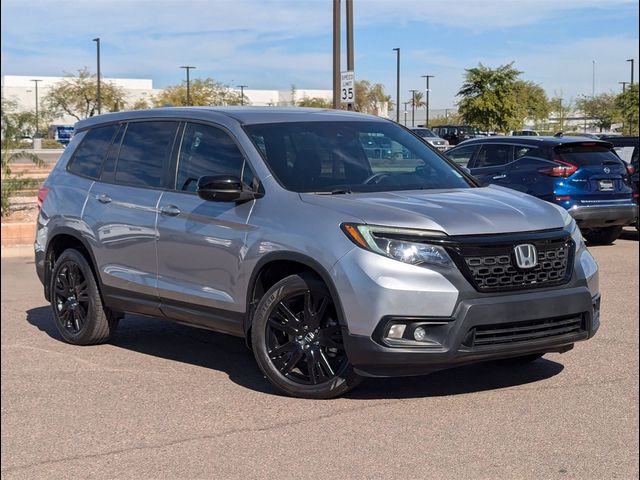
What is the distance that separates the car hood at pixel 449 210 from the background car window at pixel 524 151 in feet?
26.2

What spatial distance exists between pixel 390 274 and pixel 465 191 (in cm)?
133

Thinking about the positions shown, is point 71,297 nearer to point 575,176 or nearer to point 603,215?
point 575,176

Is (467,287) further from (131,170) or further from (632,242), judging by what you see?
(632,242)

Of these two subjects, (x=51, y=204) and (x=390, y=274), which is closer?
(x=390, y=274)

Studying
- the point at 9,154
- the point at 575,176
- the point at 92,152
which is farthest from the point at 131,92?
the point at 92,152

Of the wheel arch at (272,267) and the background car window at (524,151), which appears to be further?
the background car window at (524,151)

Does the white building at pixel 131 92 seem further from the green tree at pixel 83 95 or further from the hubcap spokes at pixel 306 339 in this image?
Result: the hubcap spokes at pixel 306 339

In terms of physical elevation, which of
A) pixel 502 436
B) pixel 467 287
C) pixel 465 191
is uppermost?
pixel 465 191

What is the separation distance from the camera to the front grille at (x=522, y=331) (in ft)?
18.0

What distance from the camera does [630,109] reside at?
50562 millimetres

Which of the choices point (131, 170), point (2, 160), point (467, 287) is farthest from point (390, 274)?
point (2, 160)

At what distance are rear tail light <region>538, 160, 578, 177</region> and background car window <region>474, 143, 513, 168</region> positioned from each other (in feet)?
3.02

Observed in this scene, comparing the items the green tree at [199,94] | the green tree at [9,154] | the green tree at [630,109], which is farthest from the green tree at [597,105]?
the green tree at [9,154]

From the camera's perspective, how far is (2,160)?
16.1 meters
